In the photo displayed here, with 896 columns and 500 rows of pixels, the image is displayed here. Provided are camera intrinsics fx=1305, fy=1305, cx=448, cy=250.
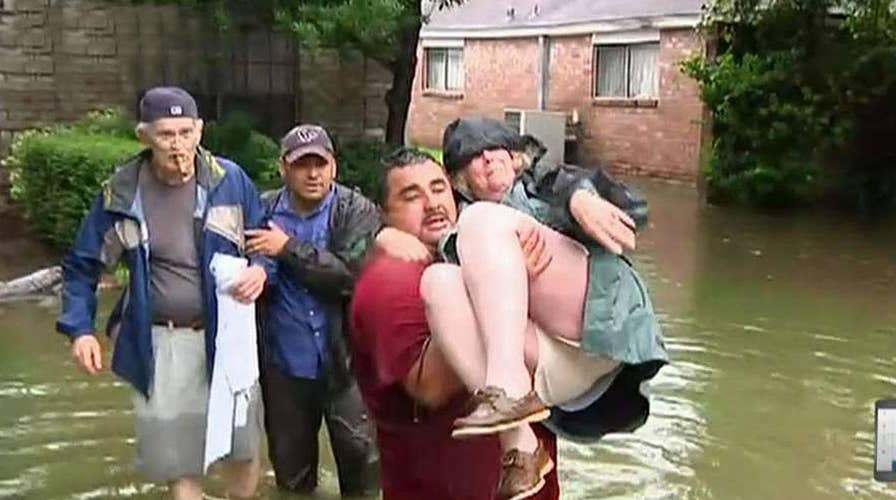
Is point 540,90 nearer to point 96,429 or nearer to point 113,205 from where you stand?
point 96,429

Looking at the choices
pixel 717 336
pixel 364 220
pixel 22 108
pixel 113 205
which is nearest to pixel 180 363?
pixel 113 205

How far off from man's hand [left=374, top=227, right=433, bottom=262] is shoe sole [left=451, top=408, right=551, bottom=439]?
363mm

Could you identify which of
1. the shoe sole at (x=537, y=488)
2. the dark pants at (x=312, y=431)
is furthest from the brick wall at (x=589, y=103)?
the shoe sole at (x=537, y=488)

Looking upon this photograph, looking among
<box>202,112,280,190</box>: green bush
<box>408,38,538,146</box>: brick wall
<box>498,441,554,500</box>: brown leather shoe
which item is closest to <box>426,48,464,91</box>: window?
<box>408,38,538,146</box>: brick wall

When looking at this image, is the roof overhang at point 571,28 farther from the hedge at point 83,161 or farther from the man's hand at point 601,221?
the man's hand at point 601,221

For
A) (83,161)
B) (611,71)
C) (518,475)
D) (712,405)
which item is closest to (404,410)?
(518,475)

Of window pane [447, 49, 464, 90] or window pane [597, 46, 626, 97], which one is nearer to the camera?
window pane [597, 46, 626, 97]

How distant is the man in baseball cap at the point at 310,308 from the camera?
4.64m

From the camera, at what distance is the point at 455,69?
94.4ft

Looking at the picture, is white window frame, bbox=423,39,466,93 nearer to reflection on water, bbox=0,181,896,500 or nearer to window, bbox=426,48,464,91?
window, bbox=426,48,464,91

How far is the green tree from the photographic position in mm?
10688

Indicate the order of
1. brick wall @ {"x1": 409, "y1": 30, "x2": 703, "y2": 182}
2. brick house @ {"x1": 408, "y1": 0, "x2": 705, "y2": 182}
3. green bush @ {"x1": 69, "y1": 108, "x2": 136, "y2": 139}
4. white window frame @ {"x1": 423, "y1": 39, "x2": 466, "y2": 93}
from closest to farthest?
green bush @ {"x1": 69, "y1": 108, "x2": 136, "y2": 139}
brick wall @ {"x1": 409, "y1": 30, "x2": 703, "y2": 182}
brick house @ {"x1": 408, "y1": 0, "x2": 705, "y2": 182}
white window frame @ {"x1": 423, "y1": 39, "x2": 466, "y2": 93}

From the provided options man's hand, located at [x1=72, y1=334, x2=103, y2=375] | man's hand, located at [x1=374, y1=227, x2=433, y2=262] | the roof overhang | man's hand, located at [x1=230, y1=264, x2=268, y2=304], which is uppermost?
the roof overhang

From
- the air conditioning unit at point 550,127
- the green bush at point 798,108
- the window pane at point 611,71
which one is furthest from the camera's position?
the window pane at point 611,71
